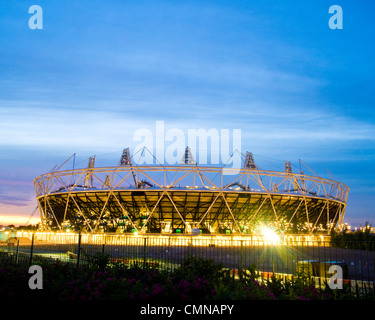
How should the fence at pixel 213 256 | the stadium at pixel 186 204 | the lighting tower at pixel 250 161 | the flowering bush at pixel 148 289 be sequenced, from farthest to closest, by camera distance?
the lighting tower at pixel 250 161, the stadium at pixel 186 204, the fence at pixel 213 256, the flowering bush at pixel 148 289

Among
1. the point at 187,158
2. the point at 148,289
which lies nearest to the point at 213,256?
the point at 148,289

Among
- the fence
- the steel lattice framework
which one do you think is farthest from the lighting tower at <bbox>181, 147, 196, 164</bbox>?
the fence

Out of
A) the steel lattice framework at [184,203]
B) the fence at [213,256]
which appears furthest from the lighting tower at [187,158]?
the fence at [213,256]

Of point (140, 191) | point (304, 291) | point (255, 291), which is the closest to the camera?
point (255, 291)

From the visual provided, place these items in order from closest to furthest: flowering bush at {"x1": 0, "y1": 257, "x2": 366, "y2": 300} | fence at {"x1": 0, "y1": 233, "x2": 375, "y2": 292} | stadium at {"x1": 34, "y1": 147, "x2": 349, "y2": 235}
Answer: flowering bush at {"x1": 0, "y1": 257, "x2": 366, "y2": 300}, fence at {"x1": 0, "y1": 233, "x2": 375, "y2": 292}, stadium at {"x1": 34, "y1": 147, "x2": 349, "y2": 235}

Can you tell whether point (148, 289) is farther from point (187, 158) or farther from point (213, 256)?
point (187, 158)

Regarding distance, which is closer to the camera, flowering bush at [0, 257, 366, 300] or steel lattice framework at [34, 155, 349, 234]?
flowering bush at [0, 257, 366, 300]

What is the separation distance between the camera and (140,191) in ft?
131

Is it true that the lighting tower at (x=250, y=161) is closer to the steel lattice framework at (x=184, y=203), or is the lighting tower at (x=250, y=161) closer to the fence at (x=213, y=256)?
the steel lattice framework at (x=184, y=203)

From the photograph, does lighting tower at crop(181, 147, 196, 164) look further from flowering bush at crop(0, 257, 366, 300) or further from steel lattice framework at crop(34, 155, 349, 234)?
flowering bush at crop(0, 257, 366, 300)

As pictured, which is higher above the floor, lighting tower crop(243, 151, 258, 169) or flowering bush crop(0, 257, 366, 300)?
lighting tower crop(243, 151, 258, 169)
